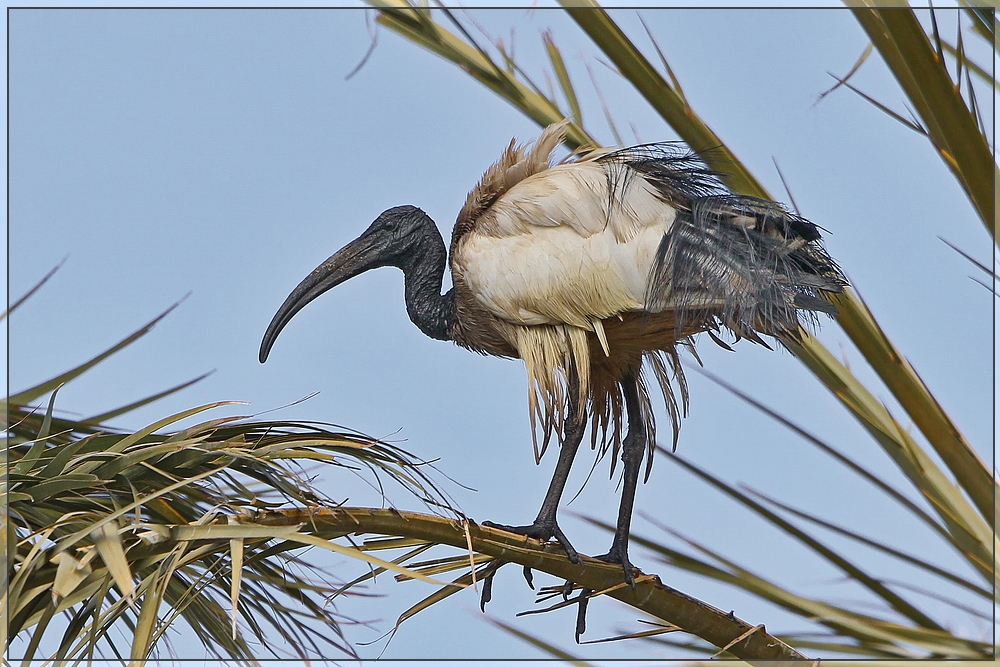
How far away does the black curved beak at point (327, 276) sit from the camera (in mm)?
2025

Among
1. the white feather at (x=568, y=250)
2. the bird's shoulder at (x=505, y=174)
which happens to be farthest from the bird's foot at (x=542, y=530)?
the bird's shoulder at (x=505, y=174)

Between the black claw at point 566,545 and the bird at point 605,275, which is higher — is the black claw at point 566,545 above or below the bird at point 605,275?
below

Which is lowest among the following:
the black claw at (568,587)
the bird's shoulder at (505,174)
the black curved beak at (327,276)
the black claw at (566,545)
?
the black claw at (568,587)

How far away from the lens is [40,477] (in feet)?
4.25

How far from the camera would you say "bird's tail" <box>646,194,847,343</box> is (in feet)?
5.49

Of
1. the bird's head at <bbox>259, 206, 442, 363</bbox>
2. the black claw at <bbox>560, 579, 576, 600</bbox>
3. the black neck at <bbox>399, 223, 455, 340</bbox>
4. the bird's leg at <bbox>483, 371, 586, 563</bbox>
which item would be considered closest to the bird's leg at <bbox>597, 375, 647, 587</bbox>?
the bird's leg at <bbox>483, 371, 586, 563</bbox>

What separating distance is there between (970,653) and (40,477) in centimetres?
136

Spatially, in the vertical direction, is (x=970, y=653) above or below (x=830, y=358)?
below

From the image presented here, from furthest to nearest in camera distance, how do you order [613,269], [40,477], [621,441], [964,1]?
Result: [621,441]
[613,269]
[964,1]
[40,477]

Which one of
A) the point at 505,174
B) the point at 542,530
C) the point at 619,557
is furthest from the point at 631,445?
the point at 505,174

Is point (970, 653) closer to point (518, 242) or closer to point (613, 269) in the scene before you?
point (613, 269)

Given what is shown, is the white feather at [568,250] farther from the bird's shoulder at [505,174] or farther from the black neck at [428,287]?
the black neck at [428,287]

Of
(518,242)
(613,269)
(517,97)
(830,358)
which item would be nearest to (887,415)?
(830,358)

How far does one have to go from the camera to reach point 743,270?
168 centimetres
